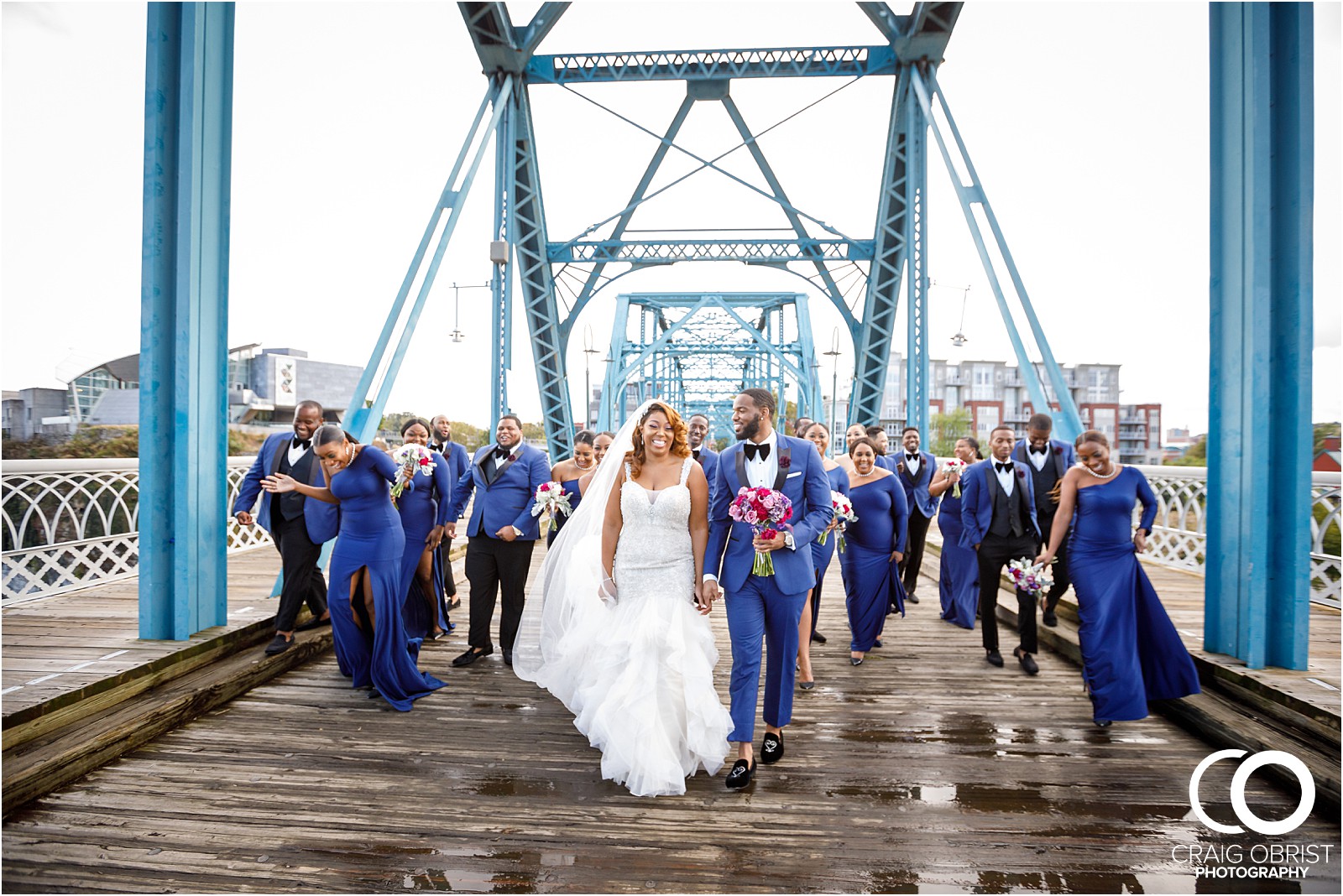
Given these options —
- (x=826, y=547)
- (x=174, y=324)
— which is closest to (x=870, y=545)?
(x=826, y=547)

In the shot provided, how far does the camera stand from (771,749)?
4.25m

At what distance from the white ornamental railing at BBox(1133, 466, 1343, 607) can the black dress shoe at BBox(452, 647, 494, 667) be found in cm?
698

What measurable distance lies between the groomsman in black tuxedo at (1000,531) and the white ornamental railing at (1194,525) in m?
2.67

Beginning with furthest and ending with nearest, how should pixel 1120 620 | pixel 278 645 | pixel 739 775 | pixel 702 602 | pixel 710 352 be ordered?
1. pixel 710 352
2. pixel 278 645
3. pixel 1120 620
4. pixel 702 602
5. pixel 739 775

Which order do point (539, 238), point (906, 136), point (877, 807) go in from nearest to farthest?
1. point (877, 807)
2. point (906, 136)
3. point (539, 238)

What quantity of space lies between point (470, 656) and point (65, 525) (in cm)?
463

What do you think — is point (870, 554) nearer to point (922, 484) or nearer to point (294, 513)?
point (922, 484)

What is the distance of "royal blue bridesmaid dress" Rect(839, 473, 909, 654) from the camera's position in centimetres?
643

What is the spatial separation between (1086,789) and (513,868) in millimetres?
2929

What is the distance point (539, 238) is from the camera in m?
17.0

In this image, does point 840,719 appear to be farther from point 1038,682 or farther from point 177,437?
point 177,437

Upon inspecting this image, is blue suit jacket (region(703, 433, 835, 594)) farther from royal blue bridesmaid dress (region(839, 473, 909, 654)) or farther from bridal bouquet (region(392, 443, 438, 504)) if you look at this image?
bridal bouquet (region(392, 443, 438, 504))

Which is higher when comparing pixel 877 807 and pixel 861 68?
pixel 861 68

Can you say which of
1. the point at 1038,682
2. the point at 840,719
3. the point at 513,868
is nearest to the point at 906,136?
the point at 1038,682
